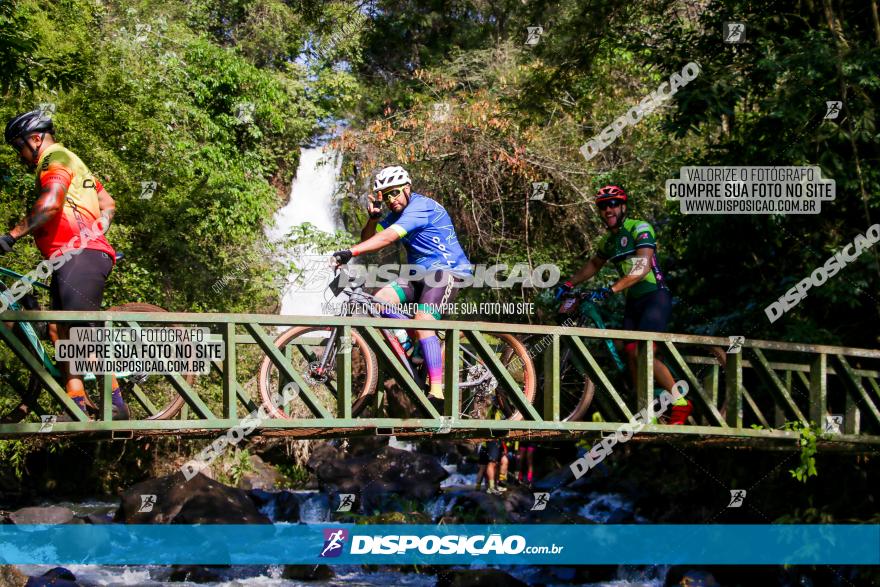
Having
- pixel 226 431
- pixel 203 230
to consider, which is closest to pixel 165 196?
pixel 203 230

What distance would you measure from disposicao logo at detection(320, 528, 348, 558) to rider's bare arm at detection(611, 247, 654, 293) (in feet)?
25.6

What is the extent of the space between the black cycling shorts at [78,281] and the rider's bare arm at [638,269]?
4.22 metres

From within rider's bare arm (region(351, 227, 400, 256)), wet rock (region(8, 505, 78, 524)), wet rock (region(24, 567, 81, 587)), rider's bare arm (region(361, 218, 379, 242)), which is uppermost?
rider's bare arm (region(361, 218, 379, 242))

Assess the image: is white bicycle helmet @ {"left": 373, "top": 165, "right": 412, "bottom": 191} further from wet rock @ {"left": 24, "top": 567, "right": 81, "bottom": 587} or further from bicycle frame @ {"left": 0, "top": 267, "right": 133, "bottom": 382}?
wet rock @ {"left": 24, "top": 567, "right": 81, "bottom": 587}

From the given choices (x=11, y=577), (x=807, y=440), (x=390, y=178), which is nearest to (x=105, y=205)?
(x=390, y=178)

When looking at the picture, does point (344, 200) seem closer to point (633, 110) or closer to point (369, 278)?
point (633, 110)

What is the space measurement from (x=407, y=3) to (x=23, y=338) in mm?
25030

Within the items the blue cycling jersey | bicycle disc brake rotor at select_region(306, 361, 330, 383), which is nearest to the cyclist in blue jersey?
the blue cycling jersey

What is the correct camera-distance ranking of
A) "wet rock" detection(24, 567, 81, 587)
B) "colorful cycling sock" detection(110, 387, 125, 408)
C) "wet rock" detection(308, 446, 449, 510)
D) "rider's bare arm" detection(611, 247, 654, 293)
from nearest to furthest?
"colorful cycling sock" detection(110, 387, 125, 408) → "rider's bare arm" detection(611, 247, 654, 293) → "wet rock" detection(24, 567, 81, 587) → "wet rock" detection(308, 446, 449, 510)

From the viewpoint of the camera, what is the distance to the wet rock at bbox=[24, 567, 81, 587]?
13466mm

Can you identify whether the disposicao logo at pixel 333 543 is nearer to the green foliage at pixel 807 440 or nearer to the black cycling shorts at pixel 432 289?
the green foliage at pixel 807 440

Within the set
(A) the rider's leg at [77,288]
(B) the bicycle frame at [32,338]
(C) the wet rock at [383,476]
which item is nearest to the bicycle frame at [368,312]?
(B) the bicycle frame at [32,338]

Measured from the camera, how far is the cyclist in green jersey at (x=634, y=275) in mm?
9266

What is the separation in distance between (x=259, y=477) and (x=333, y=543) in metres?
5.66
